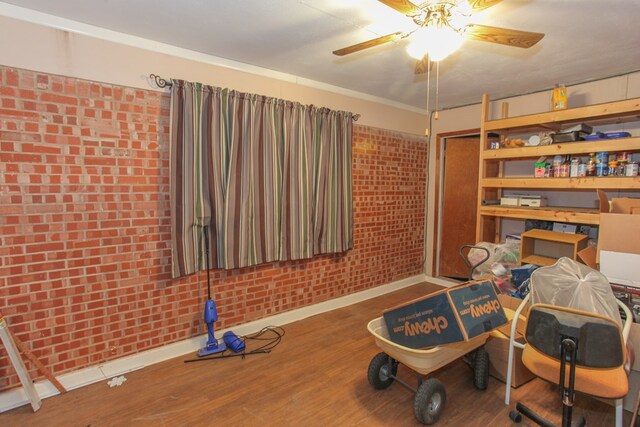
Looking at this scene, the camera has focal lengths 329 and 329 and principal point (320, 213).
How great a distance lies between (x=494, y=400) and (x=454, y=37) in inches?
91.0

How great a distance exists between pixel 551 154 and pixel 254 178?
2.70 metres

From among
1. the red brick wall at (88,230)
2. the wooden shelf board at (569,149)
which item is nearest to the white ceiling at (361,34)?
the red brick wall at (88,230)

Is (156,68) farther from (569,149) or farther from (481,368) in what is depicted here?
(569,149)

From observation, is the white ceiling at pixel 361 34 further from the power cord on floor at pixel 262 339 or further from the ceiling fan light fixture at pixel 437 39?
the power cord on floor at pixel 262 339

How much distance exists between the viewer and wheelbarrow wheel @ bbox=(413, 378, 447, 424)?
6.37 ft

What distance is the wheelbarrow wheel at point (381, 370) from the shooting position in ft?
7.48

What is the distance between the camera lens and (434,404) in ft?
6.66

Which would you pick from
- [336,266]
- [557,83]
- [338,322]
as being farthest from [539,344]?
[557,83]

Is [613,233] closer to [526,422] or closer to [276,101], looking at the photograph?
[526,422]

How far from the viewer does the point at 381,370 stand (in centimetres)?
229

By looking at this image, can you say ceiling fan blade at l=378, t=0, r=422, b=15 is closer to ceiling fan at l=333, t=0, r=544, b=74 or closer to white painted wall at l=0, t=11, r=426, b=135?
ceiling fan at l=333, t=0, r=544, b=74

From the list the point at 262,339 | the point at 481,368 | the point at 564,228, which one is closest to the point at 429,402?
the point at 481,368

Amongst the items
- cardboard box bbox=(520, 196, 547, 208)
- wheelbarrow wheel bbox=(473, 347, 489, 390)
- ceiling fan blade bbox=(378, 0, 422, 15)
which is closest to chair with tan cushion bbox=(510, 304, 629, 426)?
wheelbarrow wheel bbox=(473, 347, 489, 390)

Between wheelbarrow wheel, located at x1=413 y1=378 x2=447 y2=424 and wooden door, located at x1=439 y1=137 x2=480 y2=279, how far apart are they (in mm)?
2884
